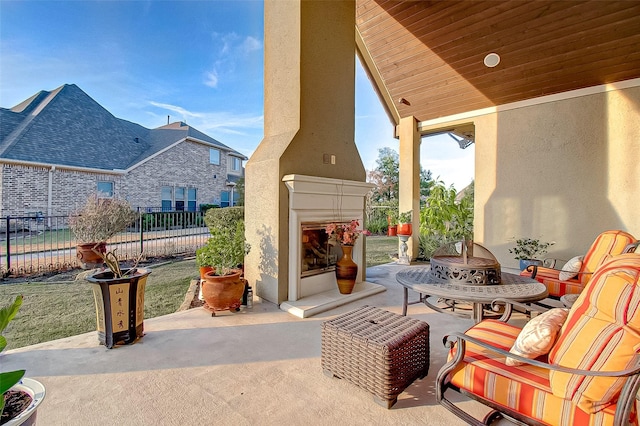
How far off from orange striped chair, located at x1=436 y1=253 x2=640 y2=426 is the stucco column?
19.4 ft

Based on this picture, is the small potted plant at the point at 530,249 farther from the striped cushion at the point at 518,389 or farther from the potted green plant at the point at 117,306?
the potted green plant at the point at 117,306

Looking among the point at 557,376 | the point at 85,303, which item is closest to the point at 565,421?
the point at 557,376

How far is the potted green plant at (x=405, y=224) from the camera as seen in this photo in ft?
24.0

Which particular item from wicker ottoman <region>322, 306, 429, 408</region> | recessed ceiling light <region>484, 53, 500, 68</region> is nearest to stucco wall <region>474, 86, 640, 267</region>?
recessed ceiling light <region>484, 53, 500, 68</region>

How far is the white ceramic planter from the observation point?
3.99 ft

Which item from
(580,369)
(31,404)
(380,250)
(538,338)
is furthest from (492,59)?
(31,404)

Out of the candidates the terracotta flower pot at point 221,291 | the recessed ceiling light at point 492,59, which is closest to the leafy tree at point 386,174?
the recessed ceiling light at point 492,59

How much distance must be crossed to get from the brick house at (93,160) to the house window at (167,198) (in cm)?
5

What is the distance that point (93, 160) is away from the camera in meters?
11.8

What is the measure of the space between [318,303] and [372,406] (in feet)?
6.65

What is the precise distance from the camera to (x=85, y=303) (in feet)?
13.3

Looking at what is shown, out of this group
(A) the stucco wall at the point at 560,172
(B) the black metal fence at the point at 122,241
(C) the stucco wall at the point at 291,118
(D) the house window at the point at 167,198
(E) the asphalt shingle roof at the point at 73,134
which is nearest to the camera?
(C) the stucco wall at the point at 291,118

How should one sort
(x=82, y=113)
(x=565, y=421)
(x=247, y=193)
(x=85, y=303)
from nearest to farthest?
(x=565, y=421) < (x=85, y=303) < (x=247, y=193) < (x=82, y=113)

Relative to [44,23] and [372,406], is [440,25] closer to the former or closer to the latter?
[372,406]
